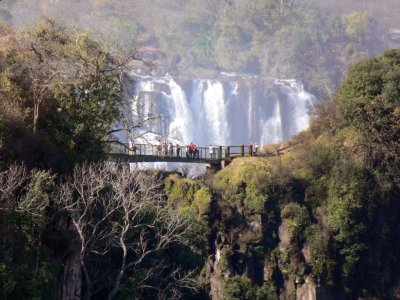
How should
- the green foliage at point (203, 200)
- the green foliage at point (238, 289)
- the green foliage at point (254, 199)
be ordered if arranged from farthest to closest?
the green foliage at point (254, 199) → the green foliage at point (203, 200) → the green foliage at point (238, 289)

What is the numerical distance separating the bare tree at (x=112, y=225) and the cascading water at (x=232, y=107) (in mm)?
43760

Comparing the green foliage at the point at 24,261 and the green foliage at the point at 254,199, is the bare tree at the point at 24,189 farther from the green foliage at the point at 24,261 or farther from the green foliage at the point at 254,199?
the green foliage at the point at 254,199

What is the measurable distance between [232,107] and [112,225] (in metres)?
53.3

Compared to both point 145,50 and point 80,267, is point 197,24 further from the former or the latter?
point 80,267

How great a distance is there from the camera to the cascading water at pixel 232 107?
241 feet

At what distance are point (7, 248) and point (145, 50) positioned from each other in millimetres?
84194

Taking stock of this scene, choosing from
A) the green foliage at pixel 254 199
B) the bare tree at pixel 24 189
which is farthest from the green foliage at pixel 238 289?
the bare tree at pixel 24 189

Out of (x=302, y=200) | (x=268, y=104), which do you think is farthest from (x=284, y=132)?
(x=302, y=200)

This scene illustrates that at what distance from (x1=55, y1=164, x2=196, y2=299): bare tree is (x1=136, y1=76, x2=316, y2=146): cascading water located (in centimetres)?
4376

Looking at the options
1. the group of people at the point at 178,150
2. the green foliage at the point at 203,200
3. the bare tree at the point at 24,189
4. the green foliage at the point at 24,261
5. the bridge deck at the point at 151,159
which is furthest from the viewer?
the group of people at the point at 178,150

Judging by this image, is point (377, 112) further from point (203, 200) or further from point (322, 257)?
point (203, 200)

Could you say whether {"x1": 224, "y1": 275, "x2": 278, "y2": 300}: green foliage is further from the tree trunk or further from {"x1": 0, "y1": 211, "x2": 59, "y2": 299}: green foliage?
{"x1": 0, "y1": 211, "x2": 59, "y2": 299}: green foliage

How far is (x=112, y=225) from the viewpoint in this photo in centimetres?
2600

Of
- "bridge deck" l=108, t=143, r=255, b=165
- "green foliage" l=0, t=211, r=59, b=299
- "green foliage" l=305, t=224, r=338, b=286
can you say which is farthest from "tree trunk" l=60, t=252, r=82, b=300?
"green foliage" l=305, t=224, r=338, b=286
